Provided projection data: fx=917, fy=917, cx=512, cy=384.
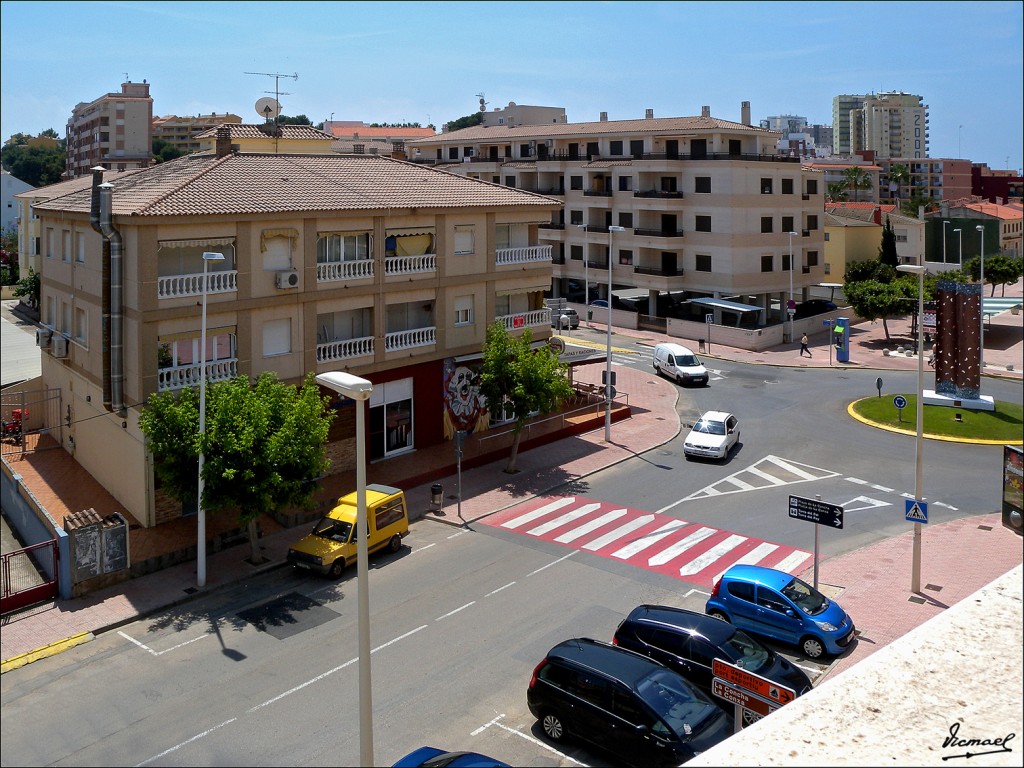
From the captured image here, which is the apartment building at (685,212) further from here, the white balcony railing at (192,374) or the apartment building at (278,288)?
the white balcony railing at (192,374)

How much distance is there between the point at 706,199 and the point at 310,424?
40.6 meters

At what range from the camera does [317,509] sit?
2755 cm

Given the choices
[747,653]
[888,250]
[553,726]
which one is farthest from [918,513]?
[888,250]

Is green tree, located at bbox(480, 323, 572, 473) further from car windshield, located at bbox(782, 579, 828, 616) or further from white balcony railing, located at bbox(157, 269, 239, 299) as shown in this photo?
car windshield, located at bbox(782, 579, 828, 616)

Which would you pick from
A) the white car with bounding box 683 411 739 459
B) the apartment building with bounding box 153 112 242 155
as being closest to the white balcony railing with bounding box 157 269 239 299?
the white car with bounding box 683 411 739 459

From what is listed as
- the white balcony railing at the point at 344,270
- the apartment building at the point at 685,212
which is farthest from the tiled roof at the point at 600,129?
the white balcony railing at the point at 344,270

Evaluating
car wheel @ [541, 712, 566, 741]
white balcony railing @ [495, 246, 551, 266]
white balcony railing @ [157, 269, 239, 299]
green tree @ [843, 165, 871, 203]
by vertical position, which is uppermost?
green tree @ [843, 165, 871, 203]

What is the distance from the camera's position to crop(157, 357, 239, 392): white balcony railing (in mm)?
25609

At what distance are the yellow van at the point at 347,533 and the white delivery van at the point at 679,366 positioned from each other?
22.4m

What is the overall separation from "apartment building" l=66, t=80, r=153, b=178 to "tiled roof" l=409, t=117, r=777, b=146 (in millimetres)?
43731

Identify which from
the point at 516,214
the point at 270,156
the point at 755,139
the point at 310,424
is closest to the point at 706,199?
the point at 755,139

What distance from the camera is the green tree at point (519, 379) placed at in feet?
99.4

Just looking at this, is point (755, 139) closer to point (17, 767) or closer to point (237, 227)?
point (237, 227)

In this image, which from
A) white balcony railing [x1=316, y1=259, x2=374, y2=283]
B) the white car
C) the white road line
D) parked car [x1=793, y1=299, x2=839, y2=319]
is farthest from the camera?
parked car [x1=793, y1=299, x2=839, y2=319]
